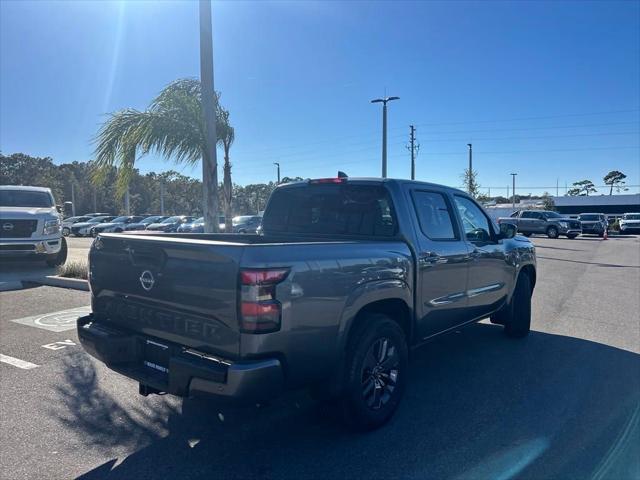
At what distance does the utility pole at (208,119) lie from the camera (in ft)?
27.5

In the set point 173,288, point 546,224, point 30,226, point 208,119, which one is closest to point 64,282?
point 30,226

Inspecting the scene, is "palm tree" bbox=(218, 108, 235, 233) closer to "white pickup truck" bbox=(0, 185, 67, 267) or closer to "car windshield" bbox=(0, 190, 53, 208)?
"white pickup truck" bbox=(0, 185, 67, 267)

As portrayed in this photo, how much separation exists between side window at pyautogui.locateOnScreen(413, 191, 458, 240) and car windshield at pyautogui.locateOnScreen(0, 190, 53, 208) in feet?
40.5

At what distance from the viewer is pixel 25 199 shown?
13453 mm

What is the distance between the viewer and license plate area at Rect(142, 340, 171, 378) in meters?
3.31

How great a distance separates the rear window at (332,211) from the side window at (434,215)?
0.36 metres

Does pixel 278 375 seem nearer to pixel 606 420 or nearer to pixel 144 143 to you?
pixel 606 420

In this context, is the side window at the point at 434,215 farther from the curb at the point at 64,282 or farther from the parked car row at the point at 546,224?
the parked car row at the point at 546,224

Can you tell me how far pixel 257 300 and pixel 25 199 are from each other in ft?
42.9

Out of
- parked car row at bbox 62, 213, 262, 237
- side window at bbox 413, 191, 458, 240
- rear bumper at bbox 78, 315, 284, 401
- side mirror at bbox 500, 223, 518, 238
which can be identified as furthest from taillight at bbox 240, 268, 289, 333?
parked car row at bbox 62, 213, 262, 237

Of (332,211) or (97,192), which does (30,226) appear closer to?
(332,211)

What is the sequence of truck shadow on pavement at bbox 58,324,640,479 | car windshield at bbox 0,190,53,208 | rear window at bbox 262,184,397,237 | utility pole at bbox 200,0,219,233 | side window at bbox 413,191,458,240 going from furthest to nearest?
car windshield at bbox 0,190,53,208 < utility pole at bbox 200,0,219,233 < side window at bbox 413,191,458,240 < rear window at bbox 262,184,397,237 < truck shadow on pavement at bbox 58,324,640,479

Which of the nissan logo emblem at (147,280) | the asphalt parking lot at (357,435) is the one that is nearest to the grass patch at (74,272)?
the asphalt parking lot at (357,435)

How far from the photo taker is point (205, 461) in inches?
132
